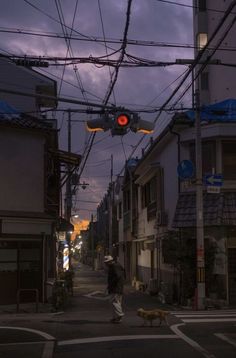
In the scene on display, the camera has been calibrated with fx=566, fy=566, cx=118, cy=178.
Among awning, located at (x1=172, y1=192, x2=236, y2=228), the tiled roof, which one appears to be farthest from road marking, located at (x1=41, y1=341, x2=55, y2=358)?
awning, located at (x1=172, y1=192, x2=236, y2=228)

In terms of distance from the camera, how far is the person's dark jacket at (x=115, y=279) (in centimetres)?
1577

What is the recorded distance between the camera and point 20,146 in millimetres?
21844

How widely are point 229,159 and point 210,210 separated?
8.21ft

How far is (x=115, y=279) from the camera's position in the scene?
15.9m

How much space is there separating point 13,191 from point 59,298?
4.51 meters

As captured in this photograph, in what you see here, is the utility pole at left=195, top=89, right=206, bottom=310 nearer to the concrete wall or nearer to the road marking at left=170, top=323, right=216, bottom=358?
the road marking at left=170, top=323, right=216, bottom=358

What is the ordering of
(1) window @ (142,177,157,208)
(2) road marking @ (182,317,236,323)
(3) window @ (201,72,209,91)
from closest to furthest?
(2) road marking @ (182,317,236,323) → (1) window @ (142,177,157,208) → (3) window @ (201,72,209,91)

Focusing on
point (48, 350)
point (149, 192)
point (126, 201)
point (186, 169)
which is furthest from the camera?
point (126, 201)

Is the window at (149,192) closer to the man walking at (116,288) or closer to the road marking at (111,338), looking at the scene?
the man walking at (116,288)

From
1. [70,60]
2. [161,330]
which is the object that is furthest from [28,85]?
[161,330]

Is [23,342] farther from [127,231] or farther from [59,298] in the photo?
[127,231]

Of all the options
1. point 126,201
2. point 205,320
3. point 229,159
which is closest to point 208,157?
point 229,159

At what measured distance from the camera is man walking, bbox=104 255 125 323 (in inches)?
608

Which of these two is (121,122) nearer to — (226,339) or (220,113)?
(226,339)
